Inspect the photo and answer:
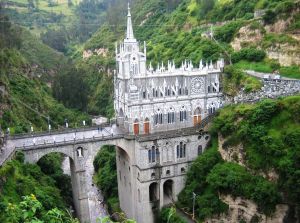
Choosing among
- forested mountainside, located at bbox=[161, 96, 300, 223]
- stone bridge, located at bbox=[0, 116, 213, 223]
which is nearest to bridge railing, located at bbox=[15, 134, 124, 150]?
stone bridge, located at bbox=[0, 116, 213, 223]

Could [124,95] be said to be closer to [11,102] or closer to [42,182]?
[42,182]

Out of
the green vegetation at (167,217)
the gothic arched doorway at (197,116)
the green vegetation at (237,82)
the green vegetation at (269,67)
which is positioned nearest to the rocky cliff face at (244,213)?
the green vegetation at (167,217)

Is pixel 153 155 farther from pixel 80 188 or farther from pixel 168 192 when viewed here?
pixel 80 188

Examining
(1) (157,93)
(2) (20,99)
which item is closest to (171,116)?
(1) (157,93)

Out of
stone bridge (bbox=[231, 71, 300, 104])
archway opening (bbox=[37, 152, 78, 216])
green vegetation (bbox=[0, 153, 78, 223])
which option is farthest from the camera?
archway opening (bbox=[37, 152, 78, 216])

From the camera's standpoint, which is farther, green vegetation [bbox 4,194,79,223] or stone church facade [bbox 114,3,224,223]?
stone church facade [bbox 114,3,224,223]

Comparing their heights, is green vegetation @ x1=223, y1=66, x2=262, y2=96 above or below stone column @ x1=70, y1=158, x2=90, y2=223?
above

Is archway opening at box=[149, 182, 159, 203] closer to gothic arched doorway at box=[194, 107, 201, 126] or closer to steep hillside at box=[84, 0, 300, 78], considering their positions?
gothic arched doorway at box=[194, 107, 201, 126]
